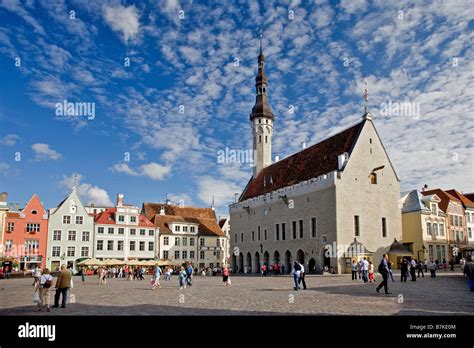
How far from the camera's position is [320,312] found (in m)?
11.9

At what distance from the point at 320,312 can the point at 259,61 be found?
59.3 metres

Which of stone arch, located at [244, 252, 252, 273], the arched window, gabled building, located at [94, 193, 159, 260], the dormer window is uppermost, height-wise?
the arched window

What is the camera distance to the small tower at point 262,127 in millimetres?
65000

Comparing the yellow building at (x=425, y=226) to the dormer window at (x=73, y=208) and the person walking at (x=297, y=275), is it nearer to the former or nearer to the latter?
the person walking at (x=297, y=275)

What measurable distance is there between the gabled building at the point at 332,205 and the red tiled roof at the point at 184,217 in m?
15.4

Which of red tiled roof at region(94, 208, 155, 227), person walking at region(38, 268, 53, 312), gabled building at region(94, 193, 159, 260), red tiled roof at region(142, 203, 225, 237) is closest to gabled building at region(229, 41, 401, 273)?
red tiled roof at region(142, 203, 225, 237)

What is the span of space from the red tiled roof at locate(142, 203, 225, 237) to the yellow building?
3046 cm

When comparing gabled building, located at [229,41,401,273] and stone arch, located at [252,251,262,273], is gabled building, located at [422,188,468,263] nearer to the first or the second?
gabled building, located at [229,41,401,273]

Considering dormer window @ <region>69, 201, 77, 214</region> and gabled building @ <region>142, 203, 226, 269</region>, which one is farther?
gabled building @ <region>142, 203, 226, 269</region>

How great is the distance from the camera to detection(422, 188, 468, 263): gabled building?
175 feet

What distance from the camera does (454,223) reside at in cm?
5556

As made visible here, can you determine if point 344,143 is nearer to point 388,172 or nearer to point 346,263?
point 388,172

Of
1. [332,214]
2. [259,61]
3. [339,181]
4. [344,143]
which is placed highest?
[259,61]
